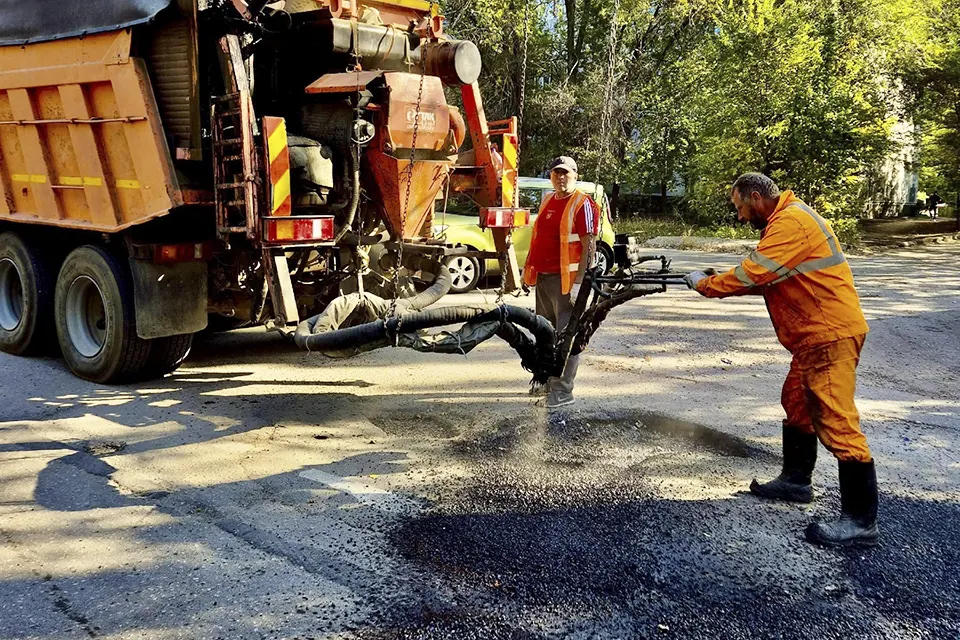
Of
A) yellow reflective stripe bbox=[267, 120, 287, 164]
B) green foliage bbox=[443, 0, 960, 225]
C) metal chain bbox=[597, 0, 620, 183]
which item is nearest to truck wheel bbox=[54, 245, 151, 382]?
yellow reflective stripe bbox=[267, 120, 287, 164]

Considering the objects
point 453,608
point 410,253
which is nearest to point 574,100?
point 410,253

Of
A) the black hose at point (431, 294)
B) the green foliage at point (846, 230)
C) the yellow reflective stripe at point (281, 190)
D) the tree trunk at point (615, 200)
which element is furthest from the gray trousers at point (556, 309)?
the tree trunk at point (615, 200)

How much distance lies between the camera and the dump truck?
5254mm

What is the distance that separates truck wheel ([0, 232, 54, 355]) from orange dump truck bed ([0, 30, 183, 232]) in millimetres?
312

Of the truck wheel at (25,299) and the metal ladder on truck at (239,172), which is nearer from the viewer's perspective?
the metal ladder on truck at (239,172)

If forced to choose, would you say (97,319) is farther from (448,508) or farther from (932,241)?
(932,241)

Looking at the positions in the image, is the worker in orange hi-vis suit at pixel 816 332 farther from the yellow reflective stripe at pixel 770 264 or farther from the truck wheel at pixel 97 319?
the truck wheel at pixel 97 319

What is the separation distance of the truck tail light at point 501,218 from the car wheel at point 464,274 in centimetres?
339

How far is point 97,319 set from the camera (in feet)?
21.2

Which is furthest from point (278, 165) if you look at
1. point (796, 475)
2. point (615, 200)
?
point (615, 200)

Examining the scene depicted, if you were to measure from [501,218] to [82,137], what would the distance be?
318 centimetres

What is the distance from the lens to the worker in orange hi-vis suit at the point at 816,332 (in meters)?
3.66

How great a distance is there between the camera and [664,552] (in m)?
3.49

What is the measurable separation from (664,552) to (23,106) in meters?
5.79
